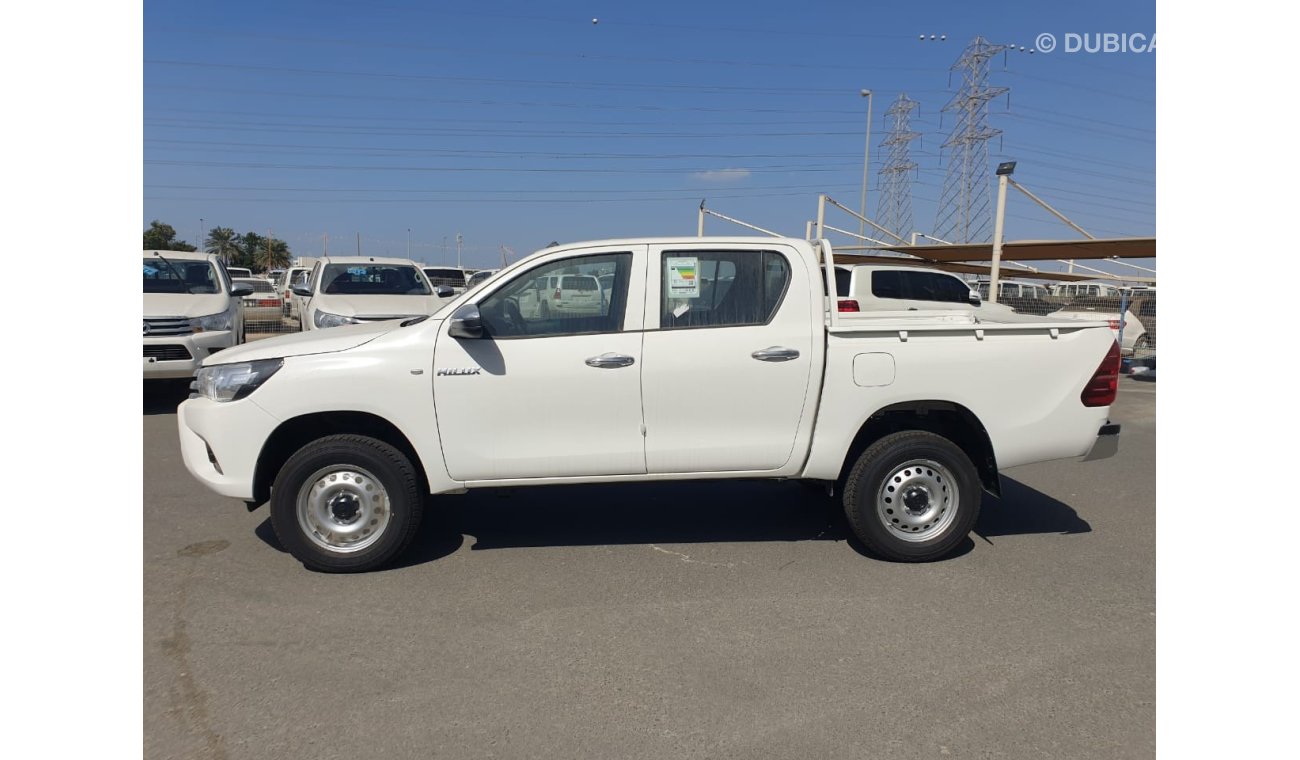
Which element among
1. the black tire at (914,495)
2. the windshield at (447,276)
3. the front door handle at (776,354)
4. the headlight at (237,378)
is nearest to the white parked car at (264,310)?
the windshield at (447,276)

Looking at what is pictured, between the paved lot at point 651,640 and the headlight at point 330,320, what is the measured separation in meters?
4.75

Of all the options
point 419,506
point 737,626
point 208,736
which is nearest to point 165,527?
point 419,506

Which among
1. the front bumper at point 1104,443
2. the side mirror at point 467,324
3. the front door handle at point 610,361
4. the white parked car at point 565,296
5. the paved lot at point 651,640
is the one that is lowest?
the paved lot at point 651,640

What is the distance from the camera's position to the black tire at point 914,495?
5004 mm

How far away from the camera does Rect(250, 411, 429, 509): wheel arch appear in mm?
4797

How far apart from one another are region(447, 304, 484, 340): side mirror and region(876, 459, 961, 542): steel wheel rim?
99.4 inches

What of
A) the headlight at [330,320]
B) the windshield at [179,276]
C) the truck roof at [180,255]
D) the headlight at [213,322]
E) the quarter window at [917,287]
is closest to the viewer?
the headlight at [213,322]

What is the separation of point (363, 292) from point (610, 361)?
8.28 metres

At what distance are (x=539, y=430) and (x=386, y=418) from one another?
841 mm

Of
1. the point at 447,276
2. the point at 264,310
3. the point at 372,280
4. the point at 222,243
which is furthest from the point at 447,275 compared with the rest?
the point at 222,243

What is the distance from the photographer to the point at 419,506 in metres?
4.82

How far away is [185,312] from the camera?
10055 millimetres

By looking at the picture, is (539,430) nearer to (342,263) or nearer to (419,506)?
(419,506)

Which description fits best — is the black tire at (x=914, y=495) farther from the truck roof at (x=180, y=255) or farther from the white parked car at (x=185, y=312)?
the truck roof at (x=180, y=255)
